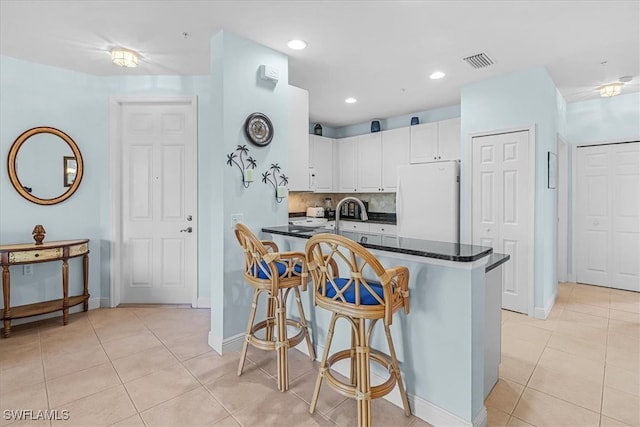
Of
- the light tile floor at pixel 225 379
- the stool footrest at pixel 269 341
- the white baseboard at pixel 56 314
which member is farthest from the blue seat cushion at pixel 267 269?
the white baseboard at pixel 56 314

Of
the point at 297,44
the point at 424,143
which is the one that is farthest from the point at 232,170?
the point at 424,143

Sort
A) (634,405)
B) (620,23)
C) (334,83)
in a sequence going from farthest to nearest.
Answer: (334,83) < (620,23) < (634,405)

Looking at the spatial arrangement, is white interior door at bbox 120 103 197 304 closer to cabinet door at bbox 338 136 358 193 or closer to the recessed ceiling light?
the recessed ceiling light

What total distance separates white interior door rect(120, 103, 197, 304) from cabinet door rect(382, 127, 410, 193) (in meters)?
2.94

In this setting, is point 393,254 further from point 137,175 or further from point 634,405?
point 137,175

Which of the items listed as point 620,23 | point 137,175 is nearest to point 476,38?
point 620,23

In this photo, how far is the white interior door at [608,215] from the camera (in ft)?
14.2

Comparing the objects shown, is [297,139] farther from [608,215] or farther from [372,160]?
[608,215]

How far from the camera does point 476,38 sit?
277 centimetres

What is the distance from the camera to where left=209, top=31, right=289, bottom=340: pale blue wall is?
104 inches

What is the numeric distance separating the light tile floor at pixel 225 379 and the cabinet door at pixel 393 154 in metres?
2.64

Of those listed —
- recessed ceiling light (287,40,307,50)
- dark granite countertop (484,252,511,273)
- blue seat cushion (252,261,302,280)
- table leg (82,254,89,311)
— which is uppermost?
recessed ceiling light (287,40,307,50)

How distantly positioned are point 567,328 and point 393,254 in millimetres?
2503

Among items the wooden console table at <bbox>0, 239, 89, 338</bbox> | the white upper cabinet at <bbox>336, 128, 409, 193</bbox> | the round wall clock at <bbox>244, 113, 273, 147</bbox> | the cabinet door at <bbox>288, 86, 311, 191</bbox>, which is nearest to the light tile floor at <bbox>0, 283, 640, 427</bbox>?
the wooden console table at <bbox>0, 239, 89, 338</bbox>
